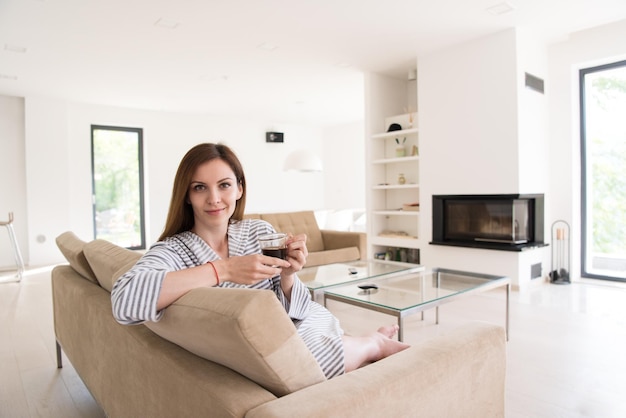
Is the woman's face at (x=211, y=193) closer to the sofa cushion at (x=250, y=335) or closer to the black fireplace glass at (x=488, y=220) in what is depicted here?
the sofa cushion at (x=250, y=335)

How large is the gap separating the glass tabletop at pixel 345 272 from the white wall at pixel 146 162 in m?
2.33

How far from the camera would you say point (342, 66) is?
5148 millimetres

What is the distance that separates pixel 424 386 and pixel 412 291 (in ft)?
5.49

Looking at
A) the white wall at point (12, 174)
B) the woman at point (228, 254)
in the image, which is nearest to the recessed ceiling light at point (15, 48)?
the white wall at point (12, 174)

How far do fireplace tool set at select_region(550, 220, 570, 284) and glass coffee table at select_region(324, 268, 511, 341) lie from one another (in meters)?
2.31

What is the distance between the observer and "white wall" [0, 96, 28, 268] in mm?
6207

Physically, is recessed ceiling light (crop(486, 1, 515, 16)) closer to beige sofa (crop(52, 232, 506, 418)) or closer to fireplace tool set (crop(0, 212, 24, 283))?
beige sofa (crop(52, 232, 506, 418))

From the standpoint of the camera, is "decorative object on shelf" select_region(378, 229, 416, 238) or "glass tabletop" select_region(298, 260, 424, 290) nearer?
"glass tabletop" select_region(298, 260, 424, 290)

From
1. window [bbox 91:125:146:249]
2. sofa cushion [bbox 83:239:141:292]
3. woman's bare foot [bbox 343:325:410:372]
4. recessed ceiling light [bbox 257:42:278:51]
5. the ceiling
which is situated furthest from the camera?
window [bbox 91:125:146:249]

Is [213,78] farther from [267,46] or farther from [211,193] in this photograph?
[211,193]

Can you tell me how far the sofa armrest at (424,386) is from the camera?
76 cm

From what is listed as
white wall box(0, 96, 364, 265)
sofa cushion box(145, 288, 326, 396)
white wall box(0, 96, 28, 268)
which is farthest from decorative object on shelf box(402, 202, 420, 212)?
white wall box(0, 96, 28, 268)

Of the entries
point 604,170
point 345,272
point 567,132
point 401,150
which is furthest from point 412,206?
point 345,272

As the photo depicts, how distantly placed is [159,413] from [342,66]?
4764mm
